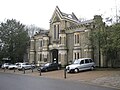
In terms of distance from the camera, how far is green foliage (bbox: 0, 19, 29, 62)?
6091 centimetres

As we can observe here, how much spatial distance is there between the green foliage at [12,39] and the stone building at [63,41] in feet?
24.8

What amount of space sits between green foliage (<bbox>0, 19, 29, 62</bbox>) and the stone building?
7558mm

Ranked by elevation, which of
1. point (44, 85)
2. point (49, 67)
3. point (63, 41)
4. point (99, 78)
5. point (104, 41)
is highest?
point (63, 41)

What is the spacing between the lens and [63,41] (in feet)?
156

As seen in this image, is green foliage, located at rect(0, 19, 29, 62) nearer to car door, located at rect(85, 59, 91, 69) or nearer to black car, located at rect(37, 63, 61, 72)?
black car, located at rect(37, 63, 61, 72)

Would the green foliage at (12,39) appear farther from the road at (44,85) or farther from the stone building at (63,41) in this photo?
the road at (44,85)

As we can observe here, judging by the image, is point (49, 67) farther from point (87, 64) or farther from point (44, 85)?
point (44, 85)

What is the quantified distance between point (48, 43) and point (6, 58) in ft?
53.9

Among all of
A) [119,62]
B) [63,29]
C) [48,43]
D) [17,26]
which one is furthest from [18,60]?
[119,62]

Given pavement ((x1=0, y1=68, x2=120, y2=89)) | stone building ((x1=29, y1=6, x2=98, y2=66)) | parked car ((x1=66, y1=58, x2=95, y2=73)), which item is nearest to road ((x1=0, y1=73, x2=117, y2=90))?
pavement ((x1=0, y1=68, x2=120, y2=89))

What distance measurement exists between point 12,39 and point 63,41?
1862cm

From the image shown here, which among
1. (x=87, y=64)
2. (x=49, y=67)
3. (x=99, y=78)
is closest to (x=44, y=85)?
(x=99, y=78)

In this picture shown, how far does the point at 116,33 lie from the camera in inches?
997

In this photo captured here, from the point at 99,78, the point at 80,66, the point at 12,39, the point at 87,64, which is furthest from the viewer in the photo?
the point at 12,39
